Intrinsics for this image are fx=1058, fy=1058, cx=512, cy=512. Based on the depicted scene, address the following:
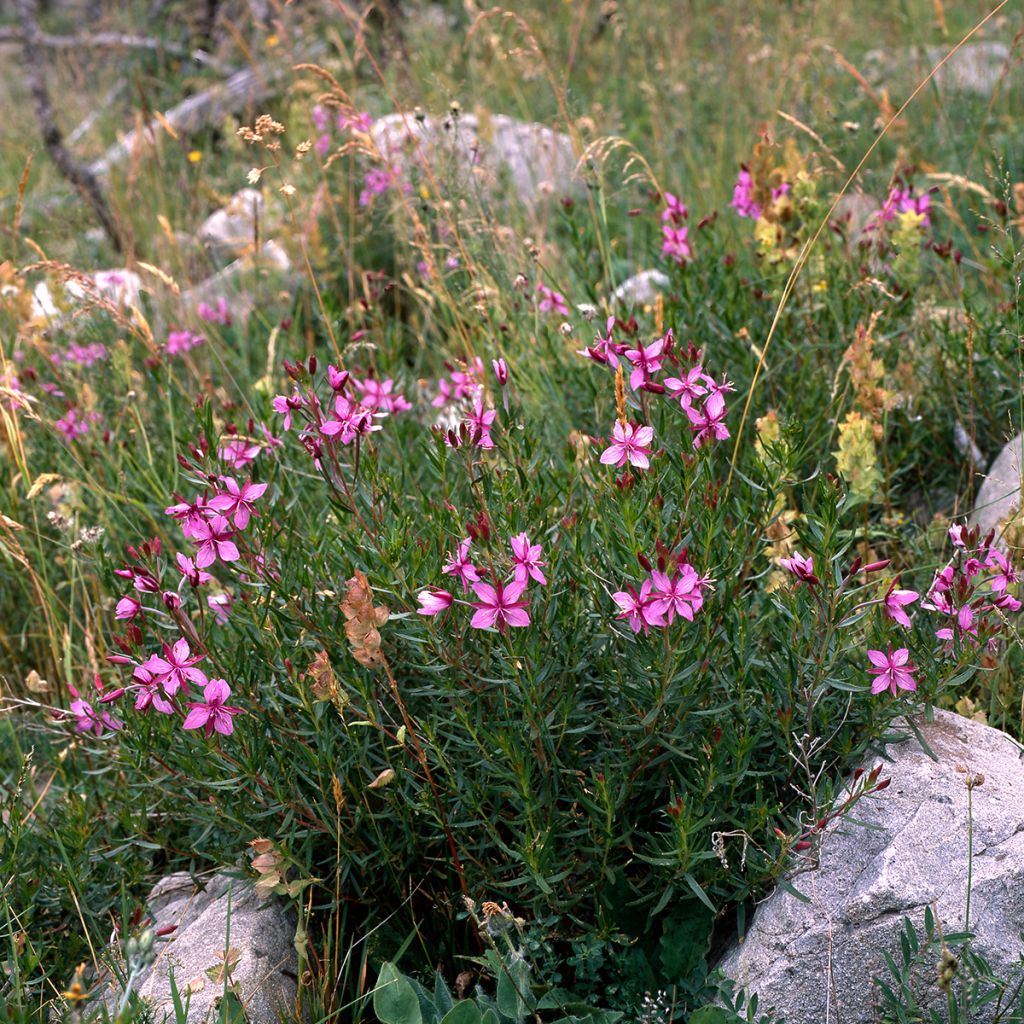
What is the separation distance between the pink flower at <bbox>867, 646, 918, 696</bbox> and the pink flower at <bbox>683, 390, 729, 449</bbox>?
19.6 inches

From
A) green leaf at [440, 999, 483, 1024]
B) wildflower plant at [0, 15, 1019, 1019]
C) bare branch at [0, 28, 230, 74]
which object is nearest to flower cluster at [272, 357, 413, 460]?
wildflower plant at [0, 15, 1019, 1019]

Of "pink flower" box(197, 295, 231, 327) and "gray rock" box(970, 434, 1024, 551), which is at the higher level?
"gray rock" box(970, 434, 1024, 551)

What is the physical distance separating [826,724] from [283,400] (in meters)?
1.22

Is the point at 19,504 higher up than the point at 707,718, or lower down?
lower down

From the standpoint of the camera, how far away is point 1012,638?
90.0 inches

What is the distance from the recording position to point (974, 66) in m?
6.55

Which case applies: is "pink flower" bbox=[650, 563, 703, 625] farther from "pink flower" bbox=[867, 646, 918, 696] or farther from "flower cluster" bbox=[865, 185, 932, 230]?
"flower cluster" bbox=[865, 185, 932, 230]

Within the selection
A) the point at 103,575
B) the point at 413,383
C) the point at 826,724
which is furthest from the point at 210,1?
the point at 826,724

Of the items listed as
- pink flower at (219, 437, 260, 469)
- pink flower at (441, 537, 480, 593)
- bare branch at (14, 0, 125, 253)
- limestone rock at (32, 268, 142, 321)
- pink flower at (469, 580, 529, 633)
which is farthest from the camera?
bare branch at (14, 0, 125, 253)

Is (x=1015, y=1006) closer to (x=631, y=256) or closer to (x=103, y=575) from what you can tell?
(x=103, y=575)

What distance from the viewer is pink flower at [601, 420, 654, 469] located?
189 cm

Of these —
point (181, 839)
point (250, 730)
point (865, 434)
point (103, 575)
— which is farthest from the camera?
point (103, 575)

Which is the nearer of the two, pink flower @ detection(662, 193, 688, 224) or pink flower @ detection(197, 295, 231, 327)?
pink flower @ detection(662, 193, 688, 224)

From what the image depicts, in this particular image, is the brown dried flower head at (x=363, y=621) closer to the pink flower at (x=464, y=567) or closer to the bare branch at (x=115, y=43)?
the pink flower at (x=464, y=567)
